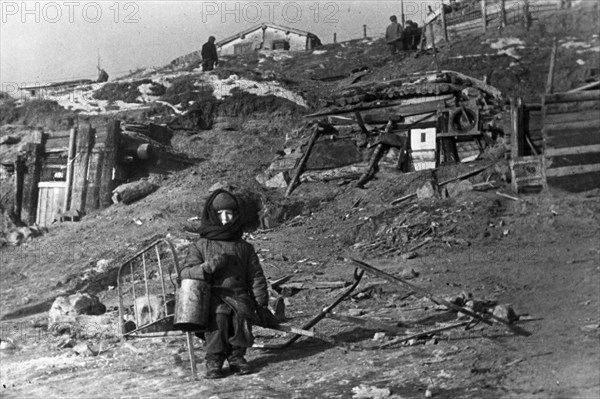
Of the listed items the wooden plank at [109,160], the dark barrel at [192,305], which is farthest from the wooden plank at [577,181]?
the wooden plank at [109,160]

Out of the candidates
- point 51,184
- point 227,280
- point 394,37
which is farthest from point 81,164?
point 394,37

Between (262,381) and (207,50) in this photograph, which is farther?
(207,50)

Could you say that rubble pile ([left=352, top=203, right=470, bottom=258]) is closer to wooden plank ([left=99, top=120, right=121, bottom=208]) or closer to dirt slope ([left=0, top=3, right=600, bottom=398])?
dirt slope ([left=0, top=3, right=600, bottom=398])

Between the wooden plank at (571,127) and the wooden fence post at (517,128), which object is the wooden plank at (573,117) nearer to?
the wooden plank at (571,127)

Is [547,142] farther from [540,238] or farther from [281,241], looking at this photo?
[281,241]

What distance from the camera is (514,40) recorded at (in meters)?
25.4

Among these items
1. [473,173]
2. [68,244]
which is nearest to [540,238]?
[473,173]

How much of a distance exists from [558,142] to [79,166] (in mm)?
10179

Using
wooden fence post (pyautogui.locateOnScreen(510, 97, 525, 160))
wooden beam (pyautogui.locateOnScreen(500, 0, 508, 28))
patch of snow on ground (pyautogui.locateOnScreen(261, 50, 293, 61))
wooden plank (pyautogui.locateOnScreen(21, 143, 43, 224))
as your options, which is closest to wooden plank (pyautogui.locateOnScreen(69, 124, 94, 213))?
wooden plank (pyautogui.locateOnScreen(21, 143, 43, 224))

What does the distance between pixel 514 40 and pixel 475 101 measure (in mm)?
9274

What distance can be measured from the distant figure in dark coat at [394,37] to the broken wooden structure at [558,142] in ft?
52.1

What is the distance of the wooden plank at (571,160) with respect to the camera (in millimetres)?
12203

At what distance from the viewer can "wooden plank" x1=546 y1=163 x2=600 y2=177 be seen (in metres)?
12.2

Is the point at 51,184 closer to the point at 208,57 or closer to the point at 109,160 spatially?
the point at 109,160
